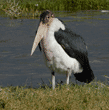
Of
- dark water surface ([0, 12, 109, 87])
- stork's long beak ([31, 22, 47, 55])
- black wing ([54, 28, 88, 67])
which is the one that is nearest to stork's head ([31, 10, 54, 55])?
stork's long beak ([31, 22, 47, 55])

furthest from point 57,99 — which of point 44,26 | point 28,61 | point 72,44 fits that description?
point 28,61

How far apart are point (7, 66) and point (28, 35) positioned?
5.93 m

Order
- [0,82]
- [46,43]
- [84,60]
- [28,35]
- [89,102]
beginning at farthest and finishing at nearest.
→ [28,35] → [0,82] → [84,60] → [46,43] → [89,102]

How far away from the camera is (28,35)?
13.6m

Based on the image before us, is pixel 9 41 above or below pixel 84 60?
below

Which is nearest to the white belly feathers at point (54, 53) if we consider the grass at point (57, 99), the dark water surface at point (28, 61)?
the grass at point (57, 99)

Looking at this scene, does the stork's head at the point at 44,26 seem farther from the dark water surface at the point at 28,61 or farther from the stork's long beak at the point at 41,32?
the dark water surface at the point at 28,61

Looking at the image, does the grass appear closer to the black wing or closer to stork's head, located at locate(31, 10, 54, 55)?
the black wing

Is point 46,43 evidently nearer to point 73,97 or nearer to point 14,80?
point 73,97

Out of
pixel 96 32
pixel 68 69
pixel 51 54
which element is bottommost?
pixel 96 32

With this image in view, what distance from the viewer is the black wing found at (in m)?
5.25

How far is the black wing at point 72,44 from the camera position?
5254 mm

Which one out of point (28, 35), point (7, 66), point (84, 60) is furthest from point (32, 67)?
point (28, 35)

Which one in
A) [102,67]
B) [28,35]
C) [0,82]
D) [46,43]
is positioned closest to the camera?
[46,43]
